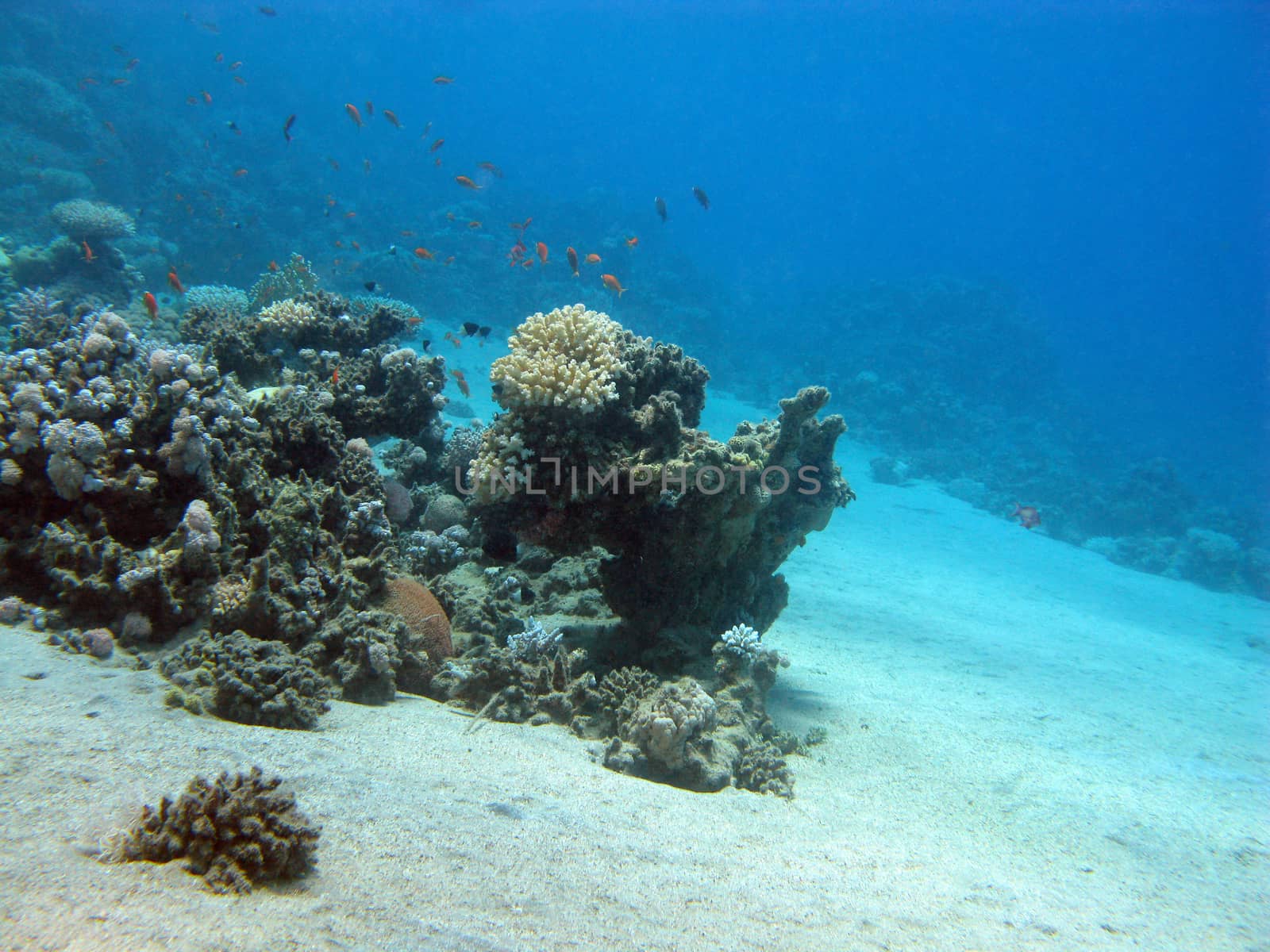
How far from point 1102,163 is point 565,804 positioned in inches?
5243

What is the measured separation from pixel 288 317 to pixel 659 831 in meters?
8.40

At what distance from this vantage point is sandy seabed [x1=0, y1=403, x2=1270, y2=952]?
6.97 ft

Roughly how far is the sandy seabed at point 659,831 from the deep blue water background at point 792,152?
26.6m

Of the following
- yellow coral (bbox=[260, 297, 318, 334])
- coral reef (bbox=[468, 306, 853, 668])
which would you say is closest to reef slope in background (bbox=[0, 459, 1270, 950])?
coral reef (bbox=[468, 306, 853, 668])

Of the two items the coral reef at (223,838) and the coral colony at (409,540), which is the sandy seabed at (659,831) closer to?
the coral reef at (223,838)

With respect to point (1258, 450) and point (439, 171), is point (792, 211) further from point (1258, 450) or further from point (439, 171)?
point (1258, 450)

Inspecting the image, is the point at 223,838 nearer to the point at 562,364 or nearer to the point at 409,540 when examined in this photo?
the point at 562,364

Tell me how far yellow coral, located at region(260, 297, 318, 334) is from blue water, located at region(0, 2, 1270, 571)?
11.4 meters

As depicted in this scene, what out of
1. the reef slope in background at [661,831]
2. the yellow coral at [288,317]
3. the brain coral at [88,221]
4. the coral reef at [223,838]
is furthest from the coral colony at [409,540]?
the brain coral at [88,221]

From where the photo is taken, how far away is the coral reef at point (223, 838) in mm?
2154

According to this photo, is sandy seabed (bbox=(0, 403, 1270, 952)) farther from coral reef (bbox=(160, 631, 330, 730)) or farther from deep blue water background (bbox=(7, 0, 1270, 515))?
deep blue water background (bbox=(7, 0, 1270, 515))

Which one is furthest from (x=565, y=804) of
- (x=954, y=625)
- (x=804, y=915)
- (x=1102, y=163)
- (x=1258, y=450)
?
(x=1102, y=163)

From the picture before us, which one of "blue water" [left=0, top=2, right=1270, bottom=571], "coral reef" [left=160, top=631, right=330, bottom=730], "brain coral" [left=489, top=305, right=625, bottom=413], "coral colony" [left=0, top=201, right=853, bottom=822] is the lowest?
"coral reef" [left=160, top=631, right=330, bottom=730]

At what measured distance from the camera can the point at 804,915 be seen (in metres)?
2.96
